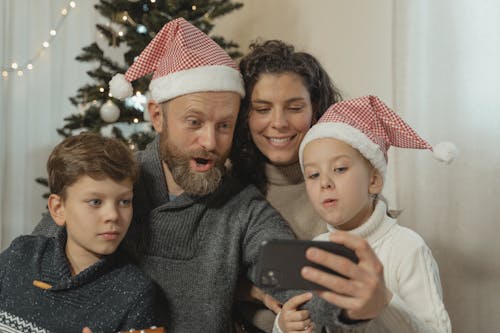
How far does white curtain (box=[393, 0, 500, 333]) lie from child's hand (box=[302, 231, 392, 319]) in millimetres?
1438

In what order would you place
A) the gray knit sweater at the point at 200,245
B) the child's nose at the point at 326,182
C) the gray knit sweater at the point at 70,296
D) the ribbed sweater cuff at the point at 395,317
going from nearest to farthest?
the ribbed sweater cuff at the point at 395,317
the child's nose at the point at 326,182
the gray knit sweater at the point at 70,296
the gray knit sweater at the point at 200,245

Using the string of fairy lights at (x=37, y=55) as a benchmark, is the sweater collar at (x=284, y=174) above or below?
below

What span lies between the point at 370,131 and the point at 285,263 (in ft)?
2.16

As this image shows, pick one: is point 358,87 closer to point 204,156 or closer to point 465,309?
point 465,309

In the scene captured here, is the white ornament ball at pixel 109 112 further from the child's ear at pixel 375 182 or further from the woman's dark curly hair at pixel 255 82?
the child's ear at pixel 375 182

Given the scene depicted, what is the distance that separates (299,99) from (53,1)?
101 inches

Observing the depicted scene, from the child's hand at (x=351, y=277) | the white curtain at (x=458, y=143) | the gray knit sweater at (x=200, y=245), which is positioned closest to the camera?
the child's hand at (x=351, y=277)

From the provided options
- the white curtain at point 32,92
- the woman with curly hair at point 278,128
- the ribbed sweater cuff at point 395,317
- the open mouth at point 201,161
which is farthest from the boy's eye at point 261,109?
the white curtain at point 32,92

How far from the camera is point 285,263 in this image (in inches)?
57.9

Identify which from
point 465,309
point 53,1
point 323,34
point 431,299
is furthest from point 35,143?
point 431,299

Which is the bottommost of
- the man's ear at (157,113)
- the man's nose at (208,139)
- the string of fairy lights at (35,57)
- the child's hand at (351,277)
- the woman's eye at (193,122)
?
the child's hand at (351,277)

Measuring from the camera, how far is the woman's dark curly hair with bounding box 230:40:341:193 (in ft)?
8.25

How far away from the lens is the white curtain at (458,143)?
110 inches

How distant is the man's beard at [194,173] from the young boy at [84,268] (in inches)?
8.3
